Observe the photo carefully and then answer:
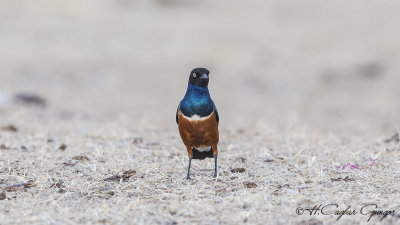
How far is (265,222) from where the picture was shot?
164 inches

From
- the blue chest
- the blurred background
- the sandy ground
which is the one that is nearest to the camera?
the sandy ground

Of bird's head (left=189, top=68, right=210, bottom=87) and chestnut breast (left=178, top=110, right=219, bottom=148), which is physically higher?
bird's head (left=189, top=68, right=210, bottom=87)

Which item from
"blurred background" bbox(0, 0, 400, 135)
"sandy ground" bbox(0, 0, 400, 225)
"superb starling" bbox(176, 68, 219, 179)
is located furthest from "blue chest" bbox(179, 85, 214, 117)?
"blurred background" bbox(0, 0, 400, 135)

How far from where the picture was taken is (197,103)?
5.16 metres

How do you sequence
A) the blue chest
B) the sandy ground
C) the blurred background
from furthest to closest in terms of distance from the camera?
the blurred background < the blue chest < the sandy ground

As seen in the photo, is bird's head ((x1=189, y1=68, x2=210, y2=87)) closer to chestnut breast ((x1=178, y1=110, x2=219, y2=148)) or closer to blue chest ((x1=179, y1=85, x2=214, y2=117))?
blue chest ((x1=179, y1=85, x2=214, y2=117))

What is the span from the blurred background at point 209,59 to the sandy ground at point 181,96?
0.15 feet

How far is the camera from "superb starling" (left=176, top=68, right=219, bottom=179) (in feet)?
17.0

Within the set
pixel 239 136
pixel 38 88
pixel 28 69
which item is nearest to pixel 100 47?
pixel 28 69

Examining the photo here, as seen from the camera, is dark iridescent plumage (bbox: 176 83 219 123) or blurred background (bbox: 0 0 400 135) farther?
blurred background (bbox: 0 0 400 135)

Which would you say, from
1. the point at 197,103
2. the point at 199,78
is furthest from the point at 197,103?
the point at 199,78

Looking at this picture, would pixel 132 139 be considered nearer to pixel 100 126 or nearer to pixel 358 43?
pixel 100 126

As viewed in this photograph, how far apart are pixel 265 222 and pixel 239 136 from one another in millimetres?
3278

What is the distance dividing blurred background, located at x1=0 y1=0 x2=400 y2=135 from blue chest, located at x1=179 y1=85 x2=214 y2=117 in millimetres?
3378
